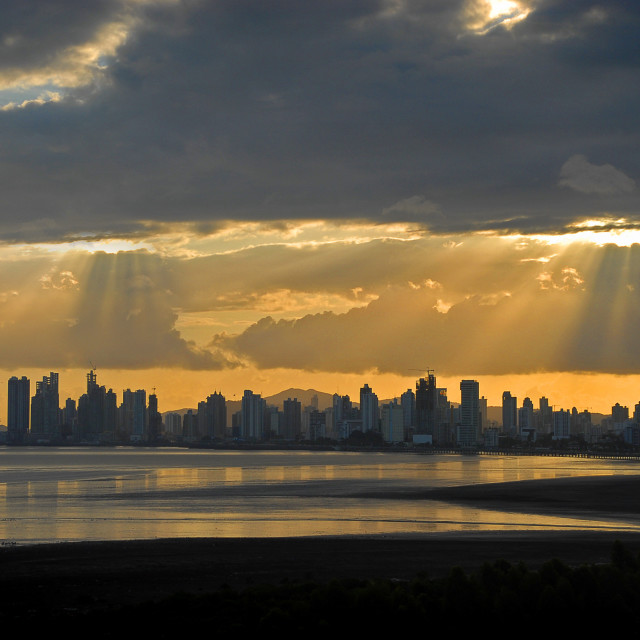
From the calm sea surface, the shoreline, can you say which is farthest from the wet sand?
the calm sea surface

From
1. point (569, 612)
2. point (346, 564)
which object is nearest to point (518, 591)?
point (569, 612)

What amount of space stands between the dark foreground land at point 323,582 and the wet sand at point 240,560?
87mm

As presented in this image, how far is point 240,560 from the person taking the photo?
165 ft

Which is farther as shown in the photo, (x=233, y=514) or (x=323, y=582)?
(x=233, y=514)

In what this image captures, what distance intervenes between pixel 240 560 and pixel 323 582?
32.0 ft

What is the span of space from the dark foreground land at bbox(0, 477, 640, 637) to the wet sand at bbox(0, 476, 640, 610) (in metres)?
0.09

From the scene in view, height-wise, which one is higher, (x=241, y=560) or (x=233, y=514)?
(x=241, y=560)

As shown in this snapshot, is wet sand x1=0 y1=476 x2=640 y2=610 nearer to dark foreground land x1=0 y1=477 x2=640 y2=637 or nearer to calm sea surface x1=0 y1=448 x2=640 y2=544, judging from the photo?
dark foreground land x1=0 y1=477 x2=640 y2=637

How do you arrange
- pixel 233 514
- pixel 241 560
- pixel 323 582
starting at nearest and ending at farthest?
pixel 323 582 → pixel 241 560 → pixel 233 514

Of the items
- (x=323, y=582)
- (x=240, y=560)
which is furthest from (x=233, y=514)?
(x=323, y=582)

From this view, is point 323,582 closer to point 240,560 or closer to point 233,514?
point 240,560

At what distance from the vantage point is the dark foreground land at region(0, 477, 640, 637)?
29047 mm

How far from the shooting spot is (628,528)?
239ft

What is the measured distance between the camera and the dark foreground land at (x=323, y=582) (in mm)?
29047
